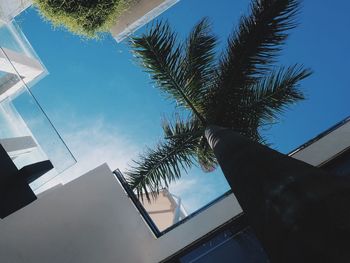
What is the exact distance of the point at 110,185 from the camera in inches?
263

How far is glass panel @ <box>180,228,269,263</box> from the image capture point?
5.30 meters

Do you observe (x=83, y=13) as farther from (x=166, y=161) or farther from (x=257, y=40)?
(x=166, y=161)

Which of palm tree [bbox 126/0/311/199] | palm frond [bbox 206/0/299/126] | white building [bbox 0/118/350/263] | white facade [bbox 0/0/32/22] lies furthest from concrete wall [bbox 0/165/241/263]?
white facade [bbox 0/0/32/22]

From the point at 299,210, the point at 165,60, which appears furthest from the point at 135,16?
the point at 299,210

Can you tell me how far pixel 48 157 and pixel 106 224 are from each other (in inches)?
99.4

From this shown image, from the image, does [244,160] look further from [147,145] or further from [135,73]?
[135,73]

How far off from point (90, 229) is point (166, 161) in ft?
6.06

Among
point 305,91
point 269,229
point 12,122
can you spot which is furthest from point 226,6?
point 269,229

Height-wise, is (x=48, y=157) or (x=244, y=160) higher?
(x=48, y=157)

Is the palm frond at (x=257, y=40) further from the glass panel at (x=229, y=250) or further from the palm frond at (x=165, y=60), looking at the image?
the glass panel at (x=229, y=250)

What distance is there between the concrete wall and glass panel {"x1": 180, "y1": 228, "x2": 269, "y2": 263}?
0.21 metres

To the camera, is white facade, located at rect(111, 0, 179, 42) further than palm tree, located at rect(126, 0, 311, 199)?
Yes

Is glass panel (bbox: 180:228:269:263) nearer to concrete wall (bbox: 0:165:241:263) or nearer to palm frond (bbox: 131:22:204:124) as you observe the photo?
concrete wall (bbox: 0:165:241:263)

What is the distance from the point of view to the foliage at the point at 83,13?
5648mm
